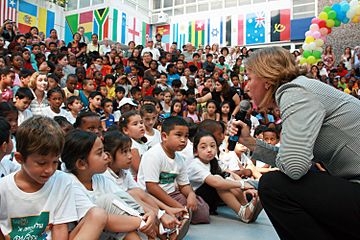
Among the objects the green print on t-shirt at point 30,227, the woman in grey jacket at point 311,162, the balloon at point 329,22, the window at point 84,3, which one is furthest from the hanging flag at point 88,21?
the woman in grey jacket at point 311,162

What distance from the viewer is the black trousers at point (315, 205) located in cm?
145

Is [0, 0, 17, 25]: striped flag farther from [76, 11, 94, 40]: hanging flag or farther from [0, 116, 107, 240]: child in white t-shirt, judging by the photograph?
[0, 116, 107, 240]: child in white t-shirt

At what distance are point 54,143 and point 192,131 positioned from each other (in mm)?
2494

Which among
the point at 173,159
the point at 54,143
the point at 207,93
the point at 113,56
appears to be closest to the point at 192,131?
the point at 173,159

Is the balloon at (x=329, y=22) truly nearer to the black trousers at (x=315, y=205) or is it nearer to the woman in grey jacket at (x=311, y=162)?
the woman in grey jacket at (x=311, y=162)

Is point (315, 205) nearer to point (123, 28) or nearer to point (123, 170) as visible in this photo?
point (123, 170)

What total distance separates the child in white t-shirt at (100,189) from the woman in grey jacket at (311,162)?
0.69 m

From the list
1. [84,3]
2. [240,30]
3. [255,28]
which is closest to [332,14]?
[255,28]

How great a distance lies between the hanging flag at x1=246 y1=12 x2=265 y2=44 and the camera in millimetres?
14672

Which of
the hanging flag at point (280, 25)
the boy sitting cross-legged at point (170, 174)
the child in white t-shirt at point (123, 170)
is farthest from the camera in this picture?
the hanging flag at point (280, 25)

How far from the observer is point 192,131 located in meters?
4.07

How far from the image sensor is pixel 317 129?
1.45 metres

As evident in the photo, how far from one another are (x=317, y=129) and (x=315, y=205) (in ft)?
1.00

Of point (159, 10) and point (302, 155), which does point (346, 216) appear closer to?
point (302, 155)
